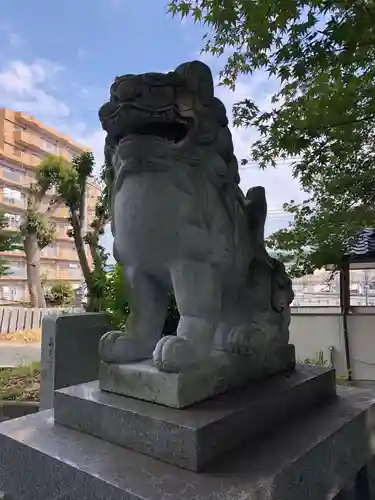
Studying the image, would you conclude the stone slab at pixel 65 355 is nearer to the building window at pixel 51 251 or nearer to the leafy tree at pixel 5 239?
the leafy tree at pixel 5 239

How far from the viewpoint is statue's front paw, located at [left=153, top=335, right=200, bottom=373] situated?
1.06m

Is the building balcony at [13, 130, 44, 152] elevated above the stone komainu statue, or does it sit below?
above

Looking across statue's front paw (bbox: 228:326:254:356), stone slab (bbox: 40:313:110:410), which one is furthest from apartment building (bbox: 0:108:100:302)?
statue's front paw (bbox: 228:326:254:356)

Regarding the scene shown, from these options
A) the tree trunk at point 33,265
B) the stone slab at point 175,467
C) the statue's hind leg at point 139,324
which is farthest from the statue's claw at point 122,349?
the tree trunk at point 33,265

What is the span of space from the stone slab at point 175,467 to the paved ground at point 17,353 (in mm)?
4399

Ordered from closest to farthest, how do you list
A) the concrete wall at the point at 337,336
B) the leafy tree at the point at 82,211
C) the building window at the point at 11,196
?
the concrete wall at the point at 337,336
the leafy tree at the point at 82,211
the building window at the point at 11,196

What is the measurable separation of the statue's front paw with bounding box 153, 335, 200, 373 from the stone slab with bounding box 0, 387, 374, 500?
0.74ft

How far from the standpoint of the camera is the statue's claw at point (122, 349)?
123 cm

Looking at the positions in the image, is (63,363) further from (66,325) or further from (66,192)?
(66,192)

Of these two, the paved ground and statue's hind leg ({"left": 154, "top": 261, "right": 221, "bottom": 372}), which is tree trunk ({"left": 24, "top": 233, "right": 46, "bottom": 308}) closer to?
the paved ground

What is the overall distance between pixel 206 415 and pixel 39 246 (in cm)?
725

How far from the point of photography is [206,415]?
40.4 inches

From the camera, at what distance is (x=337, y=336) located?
17.4ft

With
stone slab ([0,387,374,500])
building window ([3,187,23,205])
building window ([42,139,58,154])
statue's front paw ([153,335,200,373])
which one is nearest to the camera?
stone slab ([0,387,374,500])
